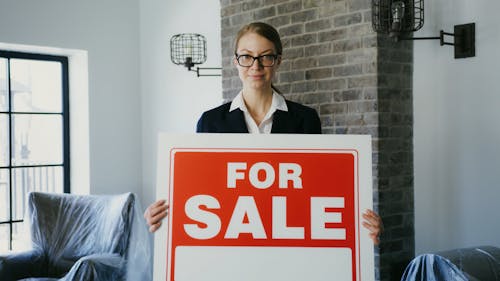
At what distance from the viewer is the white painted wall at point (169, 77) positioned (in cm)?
399

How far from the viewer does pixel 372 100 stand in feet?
8.88

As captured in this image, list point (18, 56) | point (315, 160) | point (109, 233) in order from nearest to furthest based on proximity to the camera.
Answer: point (315, 160) → point (109, 233) → point (18, 56)

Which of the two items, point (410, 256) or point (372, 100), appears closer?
point (372, 100)

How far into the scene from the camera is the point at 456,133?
8.57ft

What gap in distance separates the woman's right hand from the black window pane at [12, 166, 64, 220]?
3.13 m

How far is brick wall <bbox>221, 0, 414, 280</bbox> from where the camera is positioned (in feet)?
8.88

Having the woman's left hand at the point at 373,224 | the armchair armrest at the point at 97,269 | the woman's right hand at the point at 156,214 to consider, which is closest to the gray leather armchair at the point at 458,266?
the woman's left hand at the point at 373,224

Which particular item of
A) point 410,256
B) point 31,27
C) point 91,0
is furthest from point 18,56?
point 410,256

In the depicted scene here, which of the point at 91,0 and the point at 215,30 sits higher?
the point at 91,0

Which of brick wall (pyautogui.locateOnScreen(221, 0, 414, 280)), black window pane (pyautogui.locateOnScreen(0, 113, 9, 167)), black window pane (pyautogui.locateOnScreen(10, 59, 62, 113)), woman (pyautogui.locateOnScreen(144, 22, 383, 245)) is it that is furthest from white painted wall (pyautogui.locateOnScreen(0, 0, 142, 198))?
woman (pyautogui.locateOnScreen(144, 22, 383, 245))

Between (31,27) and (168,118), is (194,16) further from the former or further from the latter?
(31,27)

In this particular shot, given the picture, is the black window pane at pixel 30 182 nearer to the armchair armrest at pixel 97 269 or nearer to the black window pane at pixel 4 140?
the black window pane at pixel 4 140

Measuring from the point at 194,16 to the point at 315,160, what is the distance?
2.85 m

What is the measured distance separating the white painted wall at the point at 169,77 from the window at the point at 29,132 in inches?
26.3
